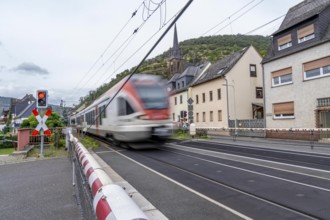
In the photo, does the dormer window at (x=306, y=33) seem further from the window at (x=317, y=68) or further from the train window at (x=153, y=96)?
the train window at (x=153, y=96)

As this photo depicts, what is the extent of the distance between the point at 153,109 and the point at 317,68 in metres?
14.8

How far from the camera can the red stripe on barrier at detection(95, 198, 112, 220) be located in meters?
2.44

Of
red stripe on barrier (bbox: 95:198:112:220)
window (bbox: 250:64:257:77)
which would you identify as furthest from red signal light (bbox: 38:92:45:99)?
window (bbox: 250:64:257:77)

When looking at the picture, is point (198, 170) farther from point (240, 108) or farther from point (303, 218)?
point (240, 108)

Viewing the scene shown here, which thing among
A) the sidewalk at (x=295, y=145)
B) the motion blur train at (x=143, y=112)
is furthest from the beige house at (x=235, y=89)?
the motion blur train at (x=143, y=112)

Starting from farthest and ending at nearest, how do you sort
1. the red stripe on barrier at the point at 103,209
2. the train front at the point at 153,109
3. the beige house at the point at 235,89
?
the beige house at the point at 235,89
the train front at the point at 153,109
the red stripe on barrier at the point at 103,209

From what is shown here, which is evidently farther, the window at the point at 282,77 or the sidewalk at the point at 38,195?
the window at the point at 282,77

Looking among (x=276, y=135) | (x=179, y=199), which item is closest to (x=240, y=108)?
(x=276, y=135)

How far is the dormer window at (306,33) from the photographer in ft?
74.5

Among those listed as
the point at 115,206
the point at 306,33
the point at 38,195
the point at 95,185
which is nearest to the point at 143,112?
the point at 38,195

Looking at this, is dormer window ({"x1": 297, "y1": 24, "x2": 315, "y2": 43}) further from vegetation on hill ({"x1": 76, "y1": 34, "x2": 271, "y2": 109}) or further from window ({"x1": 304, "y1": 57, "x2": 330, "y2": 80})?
vegetation on hill ({"x1": 76, "y1": 34, "x2": 271, "y2": 109})

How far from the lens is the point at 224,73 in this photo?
3519cm

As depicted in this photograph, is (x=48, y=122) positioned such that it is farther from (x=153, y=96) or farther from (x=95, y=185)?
(x=95, y=185)

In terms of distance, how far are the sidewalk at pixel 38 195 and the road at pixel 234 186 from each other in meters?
1.61
